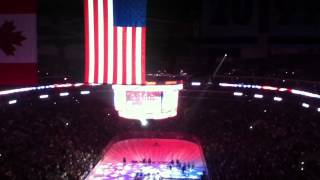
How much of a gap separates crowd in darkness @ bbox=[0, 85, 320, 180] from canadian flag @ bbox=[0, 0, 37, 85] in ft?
31.7

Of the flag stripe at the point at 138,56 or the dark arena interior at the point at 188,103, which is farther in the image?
the dark arena interior at the point at 188,103

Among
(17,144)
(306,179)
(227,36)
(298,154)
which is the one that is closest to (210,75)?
(227,36)

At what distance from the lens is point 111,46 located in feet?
32.6

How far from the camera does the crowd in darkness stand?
64.0 feet

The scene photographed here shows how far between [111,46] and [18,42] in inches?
86.8

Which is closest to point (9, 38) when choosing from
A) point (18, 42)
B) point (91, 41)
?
point (18, 42)

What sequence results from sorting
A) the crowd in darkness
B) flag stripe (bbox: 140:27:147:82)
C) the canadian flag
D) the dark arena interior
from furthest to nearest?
the crowd in darkness → the dark arena interior → flag stripe (bbox: 140:27:147:82) → the canadian flag

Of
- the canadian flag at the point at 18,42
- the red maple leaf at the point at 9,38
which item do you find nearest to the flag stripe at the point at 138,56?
the canadian flag at the point at 18,42

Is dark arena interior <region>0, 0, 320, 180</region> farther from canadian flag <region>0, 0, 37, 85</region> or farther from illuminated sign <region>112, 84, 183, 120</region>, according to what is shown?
canadian flag <region>0, 0, 37, 85</region>

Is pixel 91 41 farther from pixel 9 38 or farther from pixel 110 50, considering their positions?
pixel 9 38

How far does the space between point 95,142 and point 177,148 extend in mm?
4084

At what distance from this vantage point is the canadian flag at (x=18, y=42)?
26.6ft

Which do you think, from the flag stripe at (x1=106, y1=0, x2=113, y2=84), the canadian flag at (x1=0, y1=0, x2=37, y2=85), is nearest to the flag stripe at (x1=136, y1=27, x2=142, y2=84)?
the flag stripe at (x1=106, y1=0, x2=113, y2=84)

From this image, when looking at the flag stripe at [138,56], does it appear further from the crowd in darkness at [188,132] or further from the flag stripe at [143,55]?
the crowd in darkness at [188,132]
